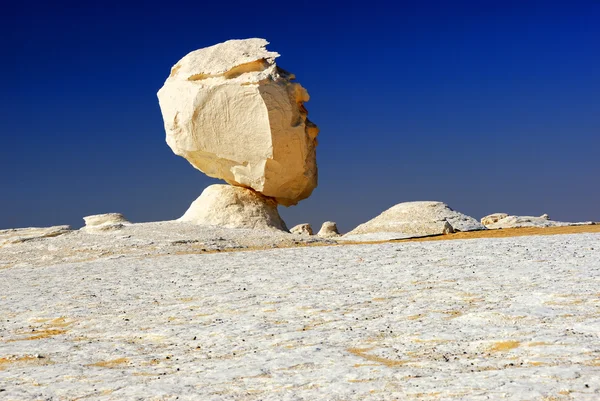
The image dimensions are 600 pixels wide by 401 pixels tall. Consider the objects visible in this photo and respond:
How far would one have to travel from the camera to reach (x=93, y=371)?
4609 mm

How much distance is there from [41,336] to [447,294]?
3.79 metres

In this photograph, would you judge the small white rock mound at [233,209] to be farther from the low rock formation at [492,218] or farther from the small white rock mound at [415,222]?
Answer: the low rock formation at [492,218]

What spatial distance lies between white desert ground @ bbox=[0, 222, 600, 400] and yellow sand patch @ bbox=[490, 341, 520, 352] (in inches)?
1.7

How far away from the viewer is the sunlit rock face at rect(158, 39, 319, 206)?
18766 mm

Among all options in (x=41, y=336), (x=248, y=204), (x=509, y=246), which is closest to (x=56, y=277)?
(x=41, y=336)

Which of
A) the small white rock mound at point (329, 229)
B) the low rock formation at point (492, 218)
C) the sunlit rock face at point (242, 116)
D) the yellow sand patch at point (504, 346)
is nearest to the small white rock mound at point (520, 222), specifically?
the low rock formation at point (492, 218)

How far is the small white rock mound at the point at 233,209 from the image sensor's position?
19.3 meters

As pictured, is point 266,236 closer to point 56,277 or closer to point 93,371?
point 56,277

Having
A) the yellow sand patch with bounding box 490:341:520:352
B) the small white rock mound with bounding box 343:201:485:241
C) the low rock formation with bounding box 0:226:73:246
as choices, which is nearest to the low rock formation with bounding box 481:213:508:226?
the small white rock mound with bounding box 343:201:485:241

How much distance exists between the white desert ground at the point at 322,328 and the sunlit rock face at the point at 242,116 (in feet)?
28.7

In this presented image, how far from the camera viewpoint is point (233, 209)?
1966cm

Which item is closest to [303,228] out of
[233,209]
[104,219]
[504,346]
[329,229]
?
[329,229]

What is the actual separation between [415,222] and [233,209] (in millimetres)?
5802

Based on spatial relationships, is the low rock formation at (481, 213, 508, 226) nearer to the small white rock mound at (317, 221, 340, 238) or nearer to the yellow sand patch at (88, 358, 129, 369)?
the small white rock mound at (317, 221, 340, 238)
